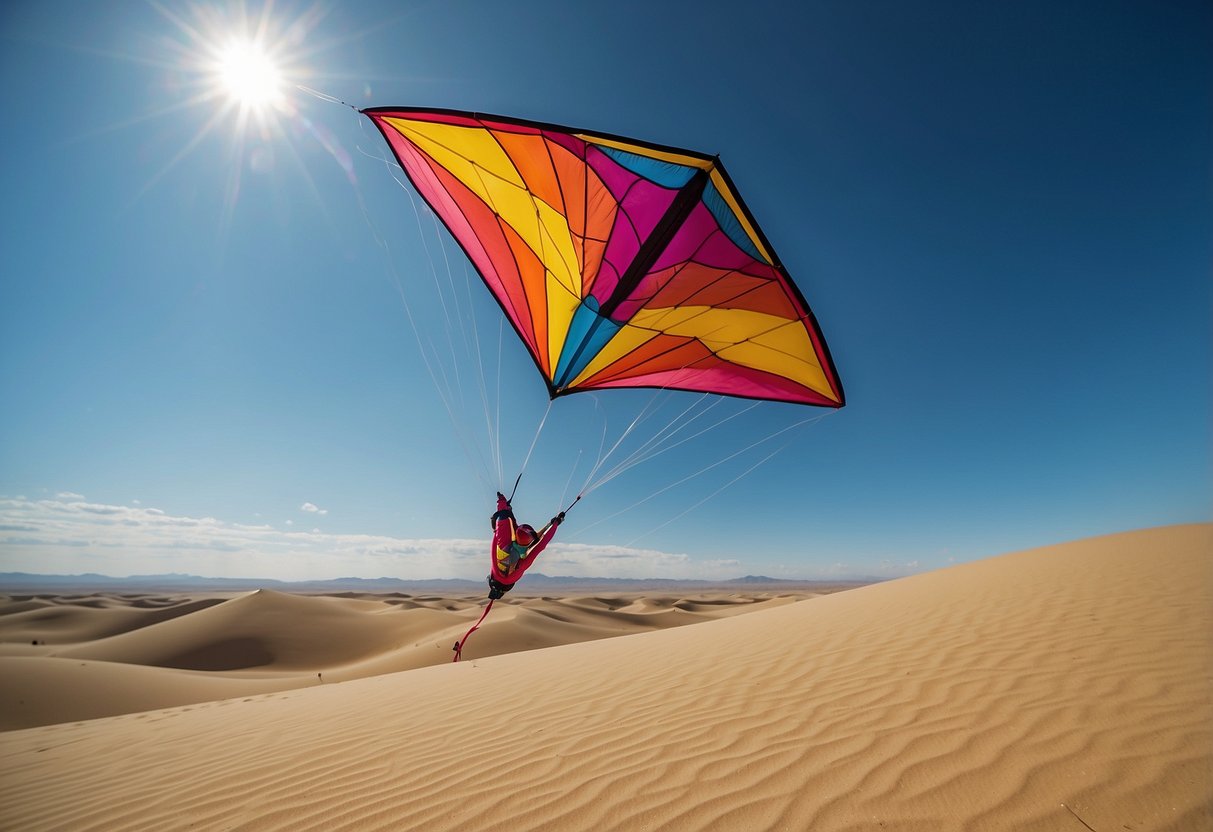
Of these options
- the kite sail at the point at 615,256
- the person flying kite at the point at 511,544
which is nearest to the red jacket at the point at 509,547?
the person flying kite at the point at 511,544

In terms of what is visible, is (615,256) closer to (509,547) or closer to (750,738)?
(509,547)

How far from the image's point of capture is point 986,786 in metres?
2.26

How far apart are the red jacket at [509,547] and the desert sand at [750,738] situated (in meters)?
1.30

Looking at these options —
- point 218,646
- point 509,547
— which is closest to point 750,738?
point 509,547

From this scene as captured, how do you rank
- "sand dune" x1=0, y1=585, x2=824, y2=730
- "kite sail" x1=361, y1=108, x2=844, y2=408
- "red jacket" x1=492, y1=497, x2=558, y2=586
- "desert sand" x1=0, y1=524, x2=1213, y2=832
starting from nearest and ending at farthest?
"desert sand" x1=0, y1=524, x2=1213, y2=832 < "kite sail" x1=361, y1=108, x2=844, y2=408 < "red jacket" x1=492, y1=497, x2=558, y2=586 < "sand dune" x1=0, y1=585, x2=824, y2=730

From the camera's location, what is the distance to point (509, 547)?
6.36 meters

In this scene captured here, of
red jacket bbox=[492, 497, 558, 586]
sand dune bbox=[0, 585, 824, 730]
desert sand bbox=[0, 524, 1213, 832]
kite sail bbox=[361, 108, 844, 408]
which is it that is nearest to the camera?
desert sand bbox=[0, 524, 1213, 832]

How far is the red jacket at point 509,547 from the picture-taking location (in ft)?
20.9

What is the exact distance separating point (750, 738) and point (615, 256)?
5484mm

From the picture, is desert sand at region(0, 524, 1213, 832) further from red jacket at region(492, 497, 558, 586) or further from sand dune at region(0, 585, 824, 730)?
sand dune at region(0, 585, 824, 730)

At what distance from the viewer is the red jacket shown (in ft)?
20.9

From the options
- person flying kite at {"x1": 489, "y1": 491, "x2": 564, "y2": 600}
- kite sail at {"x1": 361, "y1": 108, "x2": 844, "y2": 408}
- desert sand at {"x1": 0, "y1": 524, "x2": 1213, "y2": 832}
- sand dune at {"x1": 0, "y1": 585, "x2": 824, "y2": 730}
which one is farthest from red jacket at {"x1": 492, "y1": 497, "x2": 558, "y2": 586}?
sand dune at {"x1": 0, "y1": 585, "x2": 824, "y2": 730}

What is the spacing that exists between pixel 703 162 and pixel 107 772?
8.10 m

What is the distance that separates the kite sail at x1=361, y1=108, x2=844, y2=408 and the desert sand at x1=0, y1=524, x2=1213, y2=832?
13.2ft
